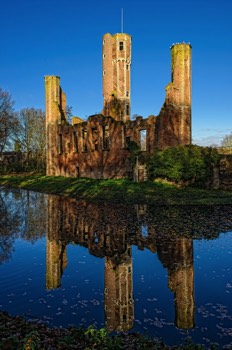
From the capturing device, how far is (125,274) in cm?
828

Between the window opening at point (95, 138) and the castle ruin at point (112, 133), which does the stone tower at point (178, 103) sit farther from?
the window opening at point (95, 138)

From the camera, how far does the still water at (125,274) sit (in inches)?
229

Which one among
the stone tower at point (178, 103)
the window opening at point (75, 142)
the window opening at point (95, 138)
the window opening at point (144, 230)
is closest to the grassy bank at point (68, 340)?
the window opening at point (144, 230)

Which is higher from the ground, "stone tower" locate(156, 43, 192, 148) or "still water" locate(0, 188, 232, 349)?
"stone tower" locate(156, 43, 192, 148)

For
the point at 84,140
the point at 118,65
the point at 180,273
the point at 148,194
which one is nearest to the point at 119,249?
the point at 180,273

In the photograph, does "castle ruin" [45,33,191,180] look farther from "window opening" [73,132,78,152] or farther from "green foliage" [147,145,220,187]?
"green foliage" [147,145,220,187]

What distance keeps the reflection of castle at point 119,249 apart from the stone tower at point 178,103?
1111 cm

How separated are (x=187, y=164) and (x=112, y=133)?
34.7ft

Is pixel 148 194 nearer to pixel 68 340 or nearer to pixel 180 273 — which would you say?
pixel 180 273

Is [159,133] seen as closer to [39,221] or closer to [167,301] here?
[39,221]

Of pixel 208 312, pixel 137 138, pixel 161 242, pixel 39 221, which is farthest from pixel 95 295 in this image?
pixel 137 138

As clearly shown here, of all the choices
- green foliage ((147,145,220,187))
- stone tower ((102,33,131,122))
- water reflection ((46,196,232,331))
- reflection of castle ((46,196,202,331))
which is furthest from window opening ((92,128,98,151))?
stone tower ((102,33,131,122))

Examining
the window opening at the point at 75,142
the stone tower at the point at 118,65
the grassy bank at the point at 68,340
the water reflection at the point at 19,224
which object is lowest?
the grassy bank at the point at 68,340

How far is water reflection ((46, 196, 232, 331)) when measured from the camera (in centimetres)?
656
